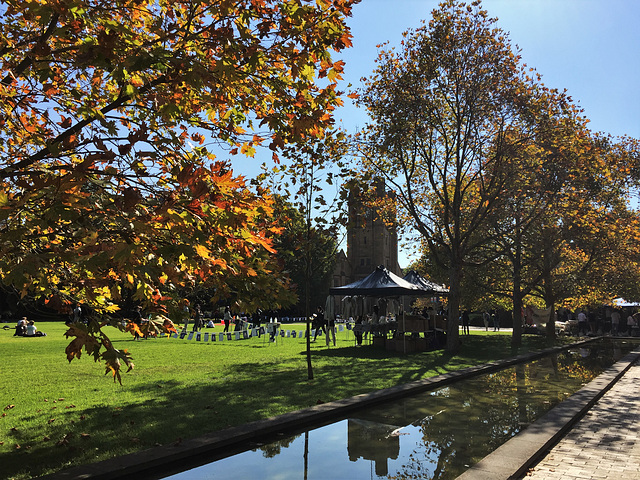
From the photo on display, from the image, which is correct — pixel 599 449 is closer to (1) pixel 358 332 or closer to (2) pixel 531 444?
(2) pixel 531 444

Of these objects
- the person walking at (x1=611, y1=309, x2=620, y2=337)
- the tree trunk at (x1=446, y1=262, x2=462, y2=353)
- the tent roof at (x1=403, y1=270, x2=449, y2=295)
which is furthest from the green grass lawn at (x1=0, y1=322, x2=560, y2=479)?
the person walking at (x1=611, y1=309, x2=620, y2=337)

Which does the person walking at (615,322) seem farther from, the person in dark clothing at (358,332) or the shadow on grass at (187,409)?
the shadow on grass at (187,409)

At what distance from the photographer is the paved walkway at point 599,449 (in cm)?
560

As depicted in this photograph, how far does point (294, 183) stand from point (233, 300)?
7.05 metres

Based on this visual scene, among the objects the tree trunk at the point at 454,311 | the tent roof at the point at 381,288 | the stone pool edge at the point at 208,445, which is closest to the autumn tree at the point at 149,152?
the stone pool edge at the point at 208,445

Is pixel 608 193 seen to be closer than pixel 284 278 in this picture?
No

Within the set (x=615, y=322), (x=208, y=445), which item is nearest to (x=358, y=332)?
(x=208, y=445)

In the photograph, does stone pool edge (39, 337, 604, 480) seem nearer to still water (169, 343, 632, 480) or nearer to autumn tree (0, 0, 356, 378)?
still water (169, 343, 632, 480)

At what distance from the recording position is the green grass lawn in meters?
6.46

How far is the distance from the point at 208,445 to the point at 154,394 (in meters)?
→ 4.11

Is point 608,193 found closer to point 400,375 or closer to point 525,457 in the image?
point 400,375

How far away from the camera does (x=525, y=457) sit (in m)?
5.89

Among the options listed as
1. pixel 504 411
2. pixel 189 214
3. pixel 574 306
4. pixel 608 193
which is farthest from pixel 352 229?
pixel 574 306

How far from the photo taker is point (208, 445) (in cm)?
641
